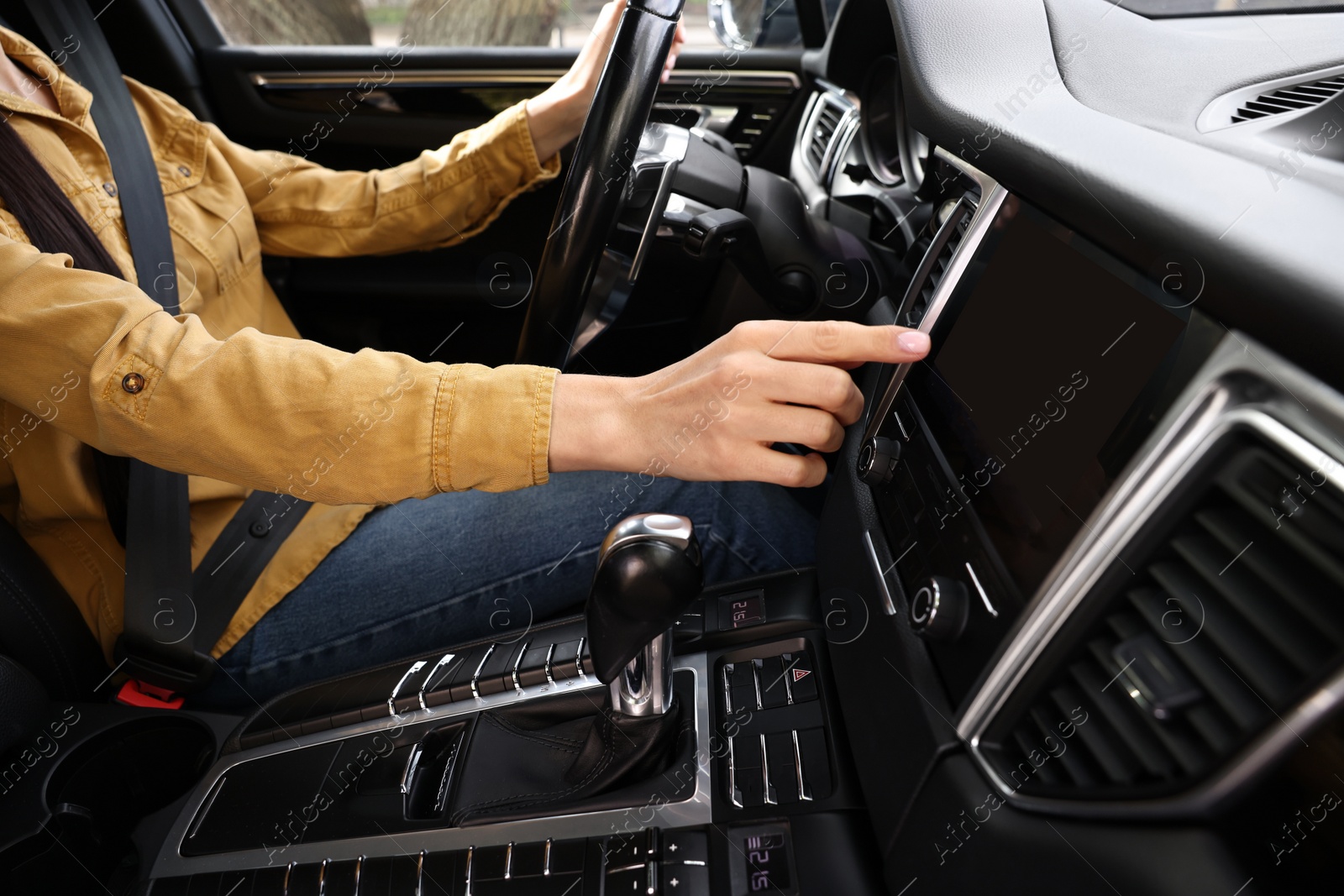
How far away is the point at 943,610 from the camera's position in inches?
20.6

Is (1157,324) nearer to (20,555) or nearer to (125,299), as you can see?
(125,299)

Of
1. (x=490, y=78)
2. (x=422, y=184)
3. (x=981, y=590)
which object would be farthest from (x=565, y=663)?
(x=490, y=78)

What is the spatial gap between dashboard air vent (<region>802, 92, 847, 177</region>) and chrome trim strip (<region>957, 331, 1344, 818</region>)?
997 millimetres

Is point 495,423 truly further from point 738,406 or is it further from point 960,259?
point 960,259

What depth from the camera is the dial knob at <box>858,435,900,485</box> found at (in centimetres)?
67

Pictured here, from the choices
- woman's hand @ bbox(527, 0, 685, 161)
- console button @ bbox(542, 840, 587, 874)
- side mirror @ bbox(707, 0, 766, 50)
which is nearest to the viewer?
console button @ bbox(542, 840, 587, 874)

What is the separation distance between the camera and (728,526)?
92 centimetres

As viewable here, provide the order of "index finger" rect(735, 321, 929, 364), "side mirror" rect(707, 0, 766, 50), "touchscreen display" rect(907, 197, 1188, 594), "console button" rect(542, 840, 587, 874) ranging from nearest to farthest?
"touchscreen display" rect(907, 197, 1188, 594), "index finger" rect(735, 321, 929, 364), "console button" rect(542, 840, 587, 874), "side mirror" rect(707, 0, 766, 50)

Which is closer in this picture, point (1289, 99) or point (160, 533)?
point (1289, 99)

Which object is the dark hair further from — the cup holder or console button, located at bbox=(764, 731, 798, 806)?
console button, located at bbox=(764, 731, 798, 806)

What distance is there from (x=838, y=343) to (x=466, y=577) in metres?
0.57

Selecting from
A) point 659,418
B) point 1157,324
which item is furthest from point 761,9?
point 1157,324

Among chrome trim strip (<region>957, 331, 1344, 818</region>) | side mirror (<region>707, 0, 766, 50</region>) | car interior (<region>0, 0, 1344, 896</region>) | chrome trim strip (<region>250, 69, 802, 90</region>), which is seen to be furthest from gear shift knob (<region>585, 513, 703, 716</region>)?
chrome trim strip (<region>250, 69, 802, 90</region>)

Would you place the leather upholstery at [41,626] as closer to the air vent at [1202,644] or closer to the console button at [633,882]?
the console button at [633,882]
